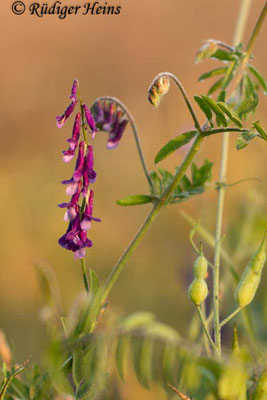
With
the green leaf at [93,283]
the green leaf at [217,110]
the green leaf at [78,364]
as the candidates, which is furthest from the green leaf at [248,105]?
the green leaf at [78,364]

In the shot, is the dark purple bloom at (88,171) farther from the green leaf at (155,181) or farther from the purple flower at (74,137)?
the green leaf at (155,181)

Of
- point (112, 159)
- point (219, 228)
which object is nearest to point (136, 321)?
point (219, 228)

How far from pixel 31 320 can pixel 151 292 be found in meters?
0.51

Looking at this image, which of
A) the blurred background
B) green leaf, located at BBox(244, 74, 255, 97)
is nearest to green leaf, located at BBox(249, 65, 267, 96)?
green leaf, located at BBox(244, 74, 255, 97)

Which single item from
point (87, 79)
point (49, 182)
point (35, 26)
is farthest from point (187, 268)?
point (35, 26)

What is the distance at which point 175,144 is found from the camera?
1.17 metres

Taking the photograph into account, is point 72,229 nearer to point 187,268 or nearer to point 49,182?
point 187,268

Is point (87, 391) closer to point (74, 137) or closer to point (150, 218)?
point (150, 218)

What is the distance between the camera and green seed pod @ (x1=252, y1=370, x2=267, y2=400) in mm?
873

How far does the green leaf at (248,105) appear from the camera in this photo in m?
1.13

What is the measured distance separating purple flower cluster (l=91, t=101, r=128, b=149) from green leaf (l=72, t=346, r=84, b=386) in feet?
1.79

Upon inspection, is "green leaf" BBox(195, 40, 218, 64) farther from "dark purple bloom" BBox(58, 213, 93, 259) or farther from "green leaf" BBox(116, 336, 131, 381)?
"green leaf" BBox(116, 336, 131, 381)

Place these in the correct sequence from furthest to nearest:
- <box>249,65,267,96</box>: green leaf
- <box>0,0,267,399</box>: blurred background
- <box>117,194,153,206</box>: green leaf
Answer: <box>0,0,267,399</box>: blurred background, <box>249,65,267,96</box>: green leaf, <box>117,194,153,206</box>: green leaf

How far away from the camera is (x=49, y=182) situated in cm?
359
